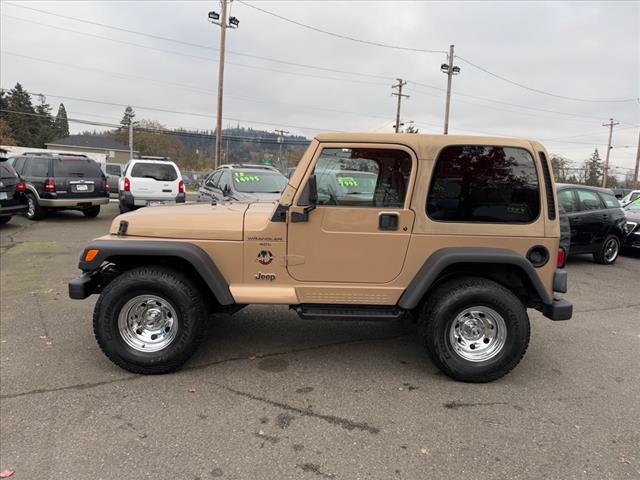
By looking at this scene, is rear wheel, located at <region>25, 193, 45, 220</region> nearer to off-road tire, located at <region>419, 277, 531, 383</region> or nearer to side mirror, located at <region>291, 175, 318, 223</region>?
side mirror, located at <region>291, 175, 318, 223</region>

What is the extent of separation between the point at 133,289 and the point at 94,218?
447 inches

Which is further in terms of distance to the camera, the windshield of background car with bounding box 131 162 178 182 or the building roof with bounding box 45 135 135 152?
the building roof with bounding box 45 135 135 152

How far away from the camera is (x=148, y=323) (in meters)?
3.74

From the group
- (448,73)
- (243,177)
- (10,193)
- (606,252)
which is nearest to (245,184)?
(243,177)

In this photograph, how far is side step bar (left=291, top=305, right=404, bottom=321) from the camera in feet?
12.1

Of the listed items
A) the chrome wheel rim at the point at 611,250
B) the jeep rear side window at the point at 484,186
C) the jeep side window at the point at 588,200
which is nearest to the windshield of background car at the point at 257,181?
the jeep side window at the point at 588,200

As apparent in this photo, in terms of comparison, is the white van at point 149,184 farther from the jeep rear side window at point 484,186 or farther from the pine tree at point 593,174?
the pine tree at point 593,174

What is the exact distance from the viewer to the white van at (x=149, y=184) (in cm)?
1250

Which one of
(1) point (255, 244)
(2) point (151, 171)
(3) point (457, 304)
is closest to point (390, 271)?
(3) point (457, 304)

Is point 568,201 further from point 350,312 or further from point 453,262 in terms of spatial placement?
point 350,312

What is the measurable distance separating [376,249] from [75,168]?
11.7 metres

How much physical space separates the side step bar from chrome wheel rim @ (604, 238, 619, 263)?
7487mm

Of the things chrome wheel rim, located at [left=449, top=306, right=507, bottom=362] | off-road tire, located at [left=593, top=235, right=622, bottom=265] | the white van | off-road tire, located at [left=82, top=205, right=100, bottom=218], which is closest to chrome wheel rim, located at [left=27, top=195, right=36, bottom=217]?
off-road tire, located at [left=82, top=205, right=100, bottom=218]

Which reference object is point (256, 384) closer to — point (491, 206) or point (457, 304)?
point (457, 304)
